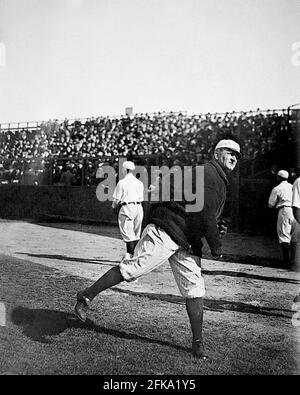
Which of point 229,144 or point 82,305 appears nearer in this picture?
point 229,144

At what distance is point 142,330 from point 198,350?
907 millimetres

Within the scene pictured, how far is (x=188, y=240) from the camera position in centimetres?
Result: 435

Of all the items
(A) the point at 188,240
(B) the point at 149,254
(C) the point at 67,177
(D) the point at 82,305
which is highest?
(C) the point at 67,177

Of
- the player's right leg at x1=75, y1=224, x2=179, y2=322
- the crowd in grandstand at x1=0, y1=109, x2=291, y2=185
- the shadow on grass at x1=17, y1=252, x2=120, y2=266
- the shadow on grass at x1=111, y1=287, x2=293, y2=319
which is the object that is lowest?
the shadow on grass at x1=111, y1=287, x2=293, y2=319

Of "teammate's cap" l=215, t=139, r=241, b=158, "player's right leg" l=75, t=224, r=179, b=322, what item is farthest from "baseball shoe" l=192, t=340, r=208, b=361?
"teammate's cap" l=215, t=139, r=241, b=158

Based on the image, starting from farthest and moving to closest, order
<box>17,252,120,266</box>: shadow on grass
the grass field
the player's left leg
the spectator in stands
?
the spectator in stands < <box>17,252,120,266</box>: shadow on grass < the player's left leg < the grass field

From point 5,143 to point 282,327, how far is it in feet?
57.4

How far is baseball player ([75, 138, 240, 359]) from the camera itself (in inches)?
169

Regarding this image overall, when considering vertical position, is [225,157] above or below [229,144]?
below

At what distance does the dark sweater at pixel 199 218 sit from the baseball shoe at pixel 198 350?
2.35 feet

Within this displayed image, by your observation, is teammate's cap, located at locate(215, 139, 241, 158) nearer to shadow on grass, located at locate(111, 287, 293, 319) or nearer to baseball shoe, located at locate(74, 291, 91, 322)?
baseball shoe, located at locate(74, 291, 91, 322)

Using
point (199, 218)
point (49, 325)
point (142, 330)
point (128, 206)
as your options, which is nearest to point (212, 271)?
point (128, 206)

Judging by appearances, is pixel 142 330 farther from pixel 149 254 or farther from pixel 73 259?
pixel 73 259

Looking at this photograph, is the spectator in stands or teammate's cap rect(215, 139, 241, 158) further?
the spectator in stands
